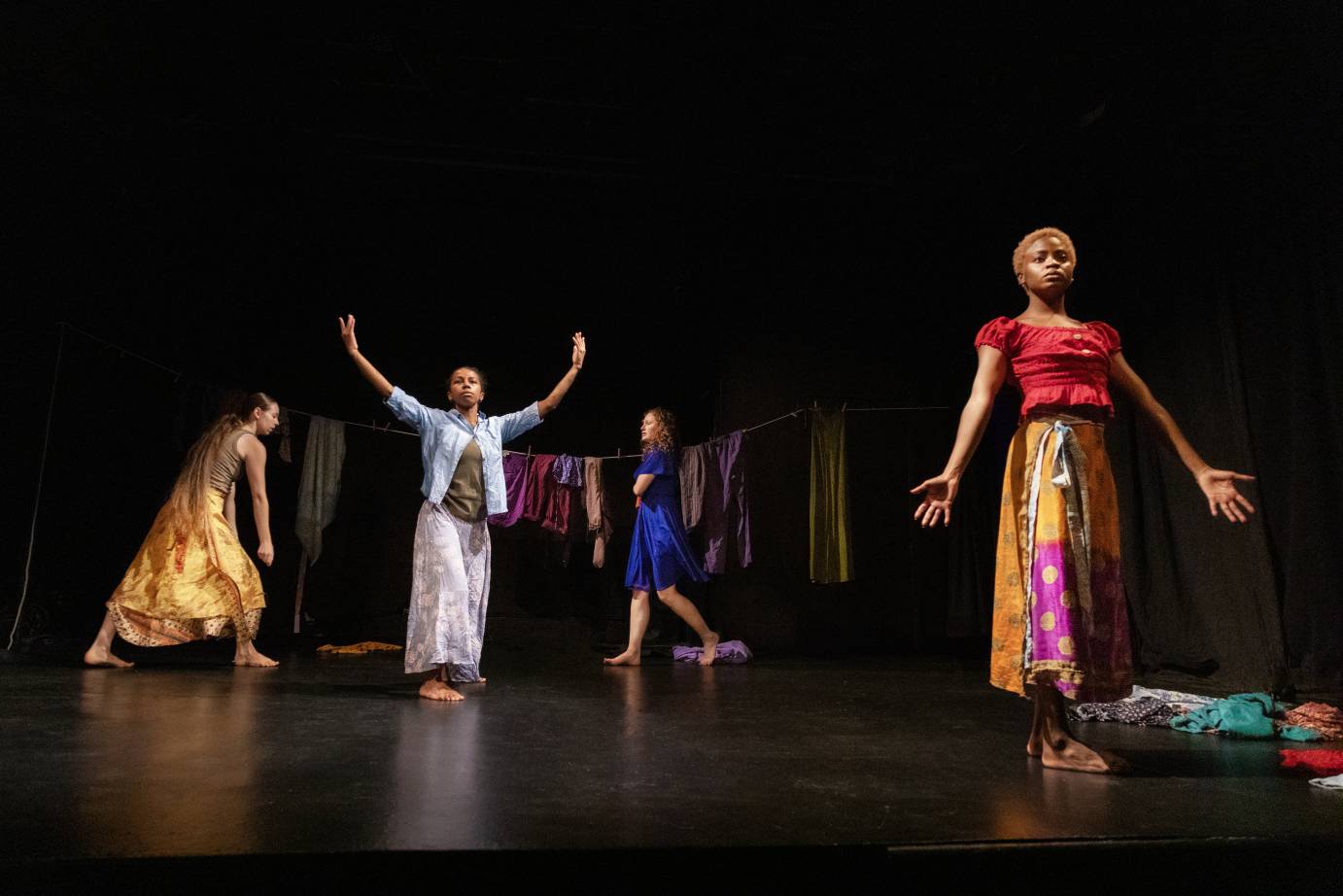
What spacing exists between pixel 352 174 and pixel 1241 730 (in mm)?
7675

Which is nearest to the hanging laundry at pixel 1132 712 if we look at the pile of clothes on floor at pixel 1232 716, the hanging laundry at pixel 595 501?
the pile of clothes on floor at pixel 1232 716

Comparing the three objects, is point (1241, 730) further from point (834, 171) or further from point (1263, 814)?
point (834, 171)

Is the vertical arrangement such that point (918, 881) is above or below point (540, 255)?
below

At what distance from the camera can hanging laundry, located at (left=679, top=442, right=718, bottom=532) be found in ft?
25.5

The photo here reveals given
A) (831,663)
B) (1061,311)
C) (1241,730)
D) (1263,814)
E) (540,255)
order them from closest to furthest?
(1263,814) → (1061,311) → (1241,730) → (831,663) → (540,255)

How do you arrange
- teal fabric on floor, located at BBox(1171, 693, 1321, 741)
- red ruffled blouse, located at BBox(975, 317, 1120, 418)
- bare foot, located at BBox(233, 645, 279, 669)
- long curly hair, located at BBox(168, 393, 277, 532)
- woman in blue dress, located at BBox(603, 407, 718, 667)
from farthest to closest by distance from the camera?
woman in blue dress, located at BBox(603, 407, 718, 667) → bare foot, located at BBox(233, 645, 279, 669) → long curly hair, located at BBox(168, 393, 277, 532) → teal fabric on floor, located at BBox(1171, 693, 1321, 741) → red ruffled blouse, located at BBox(975, 317, 1120, 418)

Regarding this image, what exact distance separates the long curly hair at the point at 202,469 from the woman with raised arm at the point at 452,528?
6.36 ft

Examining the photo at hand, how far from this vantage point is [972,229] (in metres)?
8.16

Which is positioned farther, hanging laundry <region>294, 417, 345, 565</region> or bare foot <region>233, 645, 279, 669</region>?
hanging laundry <region>294, 417, 345, 565</region>

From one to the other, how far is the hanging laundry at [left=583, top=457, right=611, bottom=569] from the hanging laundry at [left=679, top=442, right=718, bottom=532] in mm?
800

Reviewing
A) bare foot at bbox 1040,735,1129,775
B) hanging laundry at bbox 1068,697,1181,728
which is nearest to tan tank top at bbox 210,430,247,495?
bare foot at bbox 1040,735,1129,775

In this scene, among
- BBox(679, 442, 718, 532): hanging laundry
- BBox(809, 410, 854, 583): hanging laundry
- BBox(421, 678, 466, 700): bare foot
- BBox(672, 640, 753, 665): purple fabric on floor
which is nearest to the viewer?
BBox(421, 678, 466, 700): bare foot

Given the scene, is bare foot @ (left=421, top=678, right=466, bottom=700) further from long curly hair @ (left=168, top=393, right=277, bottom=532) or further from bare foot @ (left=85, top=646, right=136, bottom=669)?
Answer: bare foot @ (left=85, top=646, right=136, bottom=669)

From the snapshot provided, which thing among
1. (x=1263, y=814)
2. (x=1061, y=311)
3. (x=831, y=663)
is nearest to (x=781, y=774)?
(x=1263, y=814)
